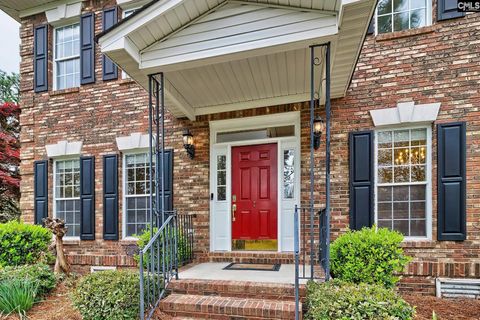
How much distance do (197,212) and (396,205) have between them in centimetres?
326

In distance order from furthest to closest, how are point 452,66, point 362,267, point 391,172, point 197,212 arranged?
1. point 197,212
2. point 391,172
3. point 452,66
4. point 362,267

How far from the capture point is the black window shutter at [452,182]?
159 inches

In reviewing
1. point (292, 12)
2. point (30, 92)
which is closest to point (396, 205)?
point (292, 12)

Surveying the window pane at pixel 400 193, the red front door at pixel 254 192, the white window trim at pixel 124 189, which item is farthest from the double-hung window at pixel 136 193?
the window pane at pixel 400 193

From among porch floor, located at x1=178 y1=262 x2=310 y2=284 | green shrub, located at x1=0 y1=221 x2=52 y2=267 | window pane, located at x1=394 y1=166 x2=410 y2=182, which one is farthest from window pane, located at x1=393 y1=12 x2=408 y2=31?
green shrub, located at x1=0 y1=221 x2=52 y2=267

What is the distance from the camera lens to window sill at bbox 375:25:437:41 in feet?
14.1

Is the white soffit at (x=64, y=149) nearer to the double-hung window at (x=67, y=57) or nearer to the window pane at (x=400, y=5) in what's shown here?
the double-hung window at (x=67, y=57)

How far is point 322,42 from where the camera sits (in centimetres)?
305

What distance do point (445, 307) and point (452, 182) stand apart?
5.44ft

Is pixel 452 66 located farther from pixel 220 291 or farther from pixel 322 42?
pixel 220 291

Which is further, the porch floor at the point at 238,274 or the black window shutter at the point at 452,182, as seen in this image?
the black window shutter at the point at 452,182

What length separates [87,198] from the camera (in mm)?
5762

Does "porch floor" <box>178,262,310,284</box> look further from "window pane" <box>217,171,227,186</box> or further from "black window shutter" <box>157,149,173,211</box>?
"window pane" <box>217,171,227,186</box>

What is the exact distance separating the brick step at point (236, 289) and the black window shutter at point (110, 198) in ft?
8.47
